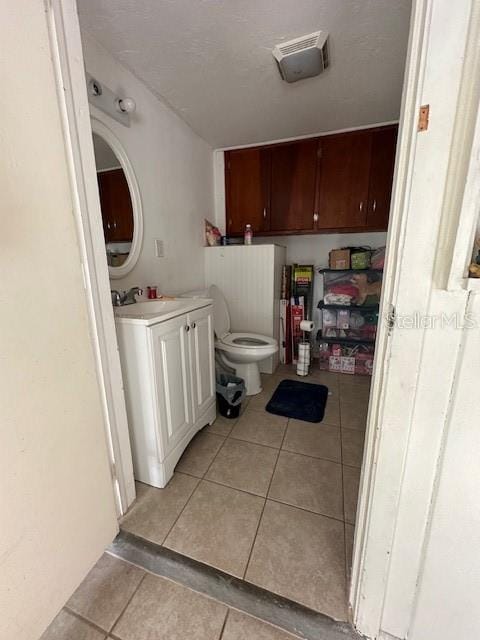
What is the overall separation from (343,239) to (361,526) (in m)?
2.36

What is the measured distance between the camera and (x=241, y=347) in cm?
192

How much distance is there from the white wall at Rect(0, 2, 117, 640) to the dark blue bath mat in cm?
129

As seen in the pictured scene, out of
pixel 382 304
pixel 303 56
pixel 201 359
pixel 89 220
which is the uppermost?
pixel 303 56

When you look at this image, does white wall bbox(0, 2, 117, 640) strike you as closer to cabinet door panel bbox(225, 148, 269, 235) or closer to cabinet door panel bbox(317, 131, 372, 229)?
cabinet door panel bbox(225, 148, 269, 235)

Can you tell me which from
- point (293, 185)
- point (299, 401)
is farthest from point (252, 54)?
point (299, 401)

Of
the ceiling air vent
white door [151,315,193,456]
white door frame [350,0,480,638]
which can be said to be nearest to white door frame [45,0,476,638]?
white door frame [350,0,480,638]

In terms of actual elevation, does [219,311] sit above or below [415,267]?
below

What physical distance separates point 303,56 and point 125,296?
1.54 metres

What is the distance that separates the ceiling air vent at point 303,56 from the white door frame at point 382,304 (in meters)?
0.97

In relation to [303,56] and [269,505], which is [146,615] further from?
[303,56]

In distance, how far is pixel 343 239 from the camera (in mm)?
2553

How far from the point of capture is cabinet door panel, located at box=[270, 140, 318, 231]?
7.40ft

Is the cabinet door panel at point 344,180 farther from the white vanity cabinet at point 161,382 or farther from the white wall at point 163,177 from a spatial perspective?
the white vanity cabinet at point 161,382

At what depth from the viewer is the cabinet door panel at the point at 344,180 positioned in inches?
83.9
